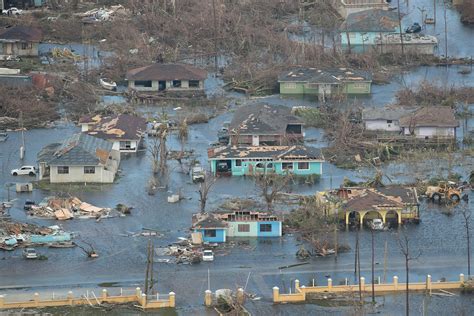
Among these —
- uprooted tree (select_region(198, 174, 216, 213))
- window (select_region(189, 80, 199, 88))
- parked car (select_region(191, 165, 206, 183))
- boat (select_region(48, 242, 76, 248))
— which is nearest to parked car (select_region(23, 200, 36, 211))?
boat (select_region(48, 242, 76, 248))

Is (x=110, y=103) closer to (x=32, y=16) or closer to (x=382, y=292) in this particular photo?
(x=32, y=16)

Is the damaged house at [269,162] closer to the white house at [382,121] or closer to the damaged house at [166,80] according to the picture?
the white house at [382,121]

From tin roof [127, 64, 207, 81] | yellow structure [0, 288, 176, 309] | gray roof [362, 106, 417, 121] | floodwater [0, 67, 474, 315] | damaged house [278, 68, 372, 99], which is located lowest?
yellow structure [0, 288, 176, 309]

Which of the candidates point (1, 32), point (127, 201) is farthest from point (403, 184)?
point (1, 32)

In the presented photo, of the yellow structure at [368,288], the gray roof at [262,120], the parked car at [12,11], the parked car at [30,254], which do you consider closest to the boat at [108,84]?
the gray roof at [262,120]

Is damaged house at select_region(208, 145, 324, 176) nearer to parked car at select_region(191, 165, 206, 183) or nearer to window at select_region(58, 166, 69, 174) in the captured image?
parked car at select_region(191, 165, 206, 183)
